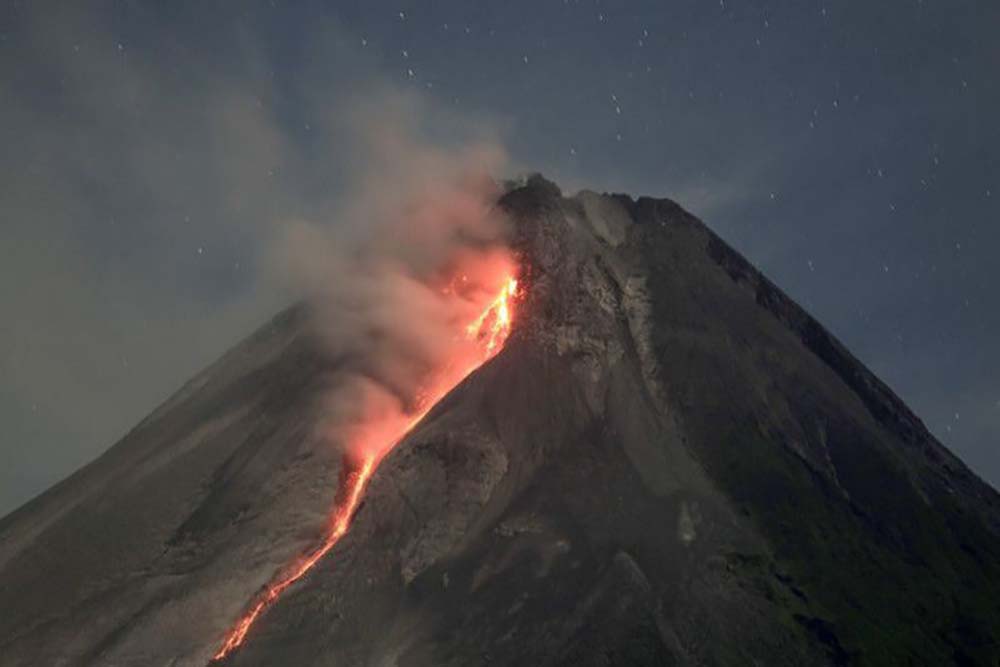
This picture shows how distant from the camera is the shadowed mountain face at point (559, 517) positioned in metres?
76.8

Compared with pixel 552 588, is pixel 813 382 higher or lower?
higher

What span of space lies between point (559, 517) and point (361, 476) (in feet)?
72.6

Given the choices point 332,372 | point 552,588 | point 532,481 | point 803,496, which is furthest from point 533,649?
point 332,372

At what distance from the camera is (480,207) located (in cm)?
13800

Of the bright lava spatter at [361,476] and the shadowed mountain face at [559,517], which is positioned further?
the bright lava spatter at [361,476]

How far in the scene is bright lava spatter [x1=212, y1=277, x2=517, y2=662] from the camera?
265ft

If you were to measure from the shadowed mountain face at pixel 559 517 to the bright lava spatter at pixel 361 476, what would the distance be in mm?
1380

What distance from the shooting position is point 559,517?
85562mm

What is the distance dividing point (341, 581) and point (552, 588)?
1604 cm

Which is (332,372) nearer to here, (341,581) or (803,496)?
(341,581)

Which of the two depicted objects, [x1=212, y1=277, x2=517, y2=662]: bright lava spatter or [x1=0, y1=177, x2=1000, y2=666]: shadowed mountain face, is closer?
[x1=0, y1=177, x2=1000, y2=666]: shadowed mountain face

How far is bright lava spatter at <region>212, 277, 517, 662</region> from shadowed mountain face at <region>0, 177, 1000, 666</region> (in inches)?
54.3

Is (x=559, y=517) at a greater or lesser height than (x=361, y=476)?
greater

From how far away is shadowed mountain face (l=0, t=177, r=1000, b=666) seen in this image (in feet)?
252
